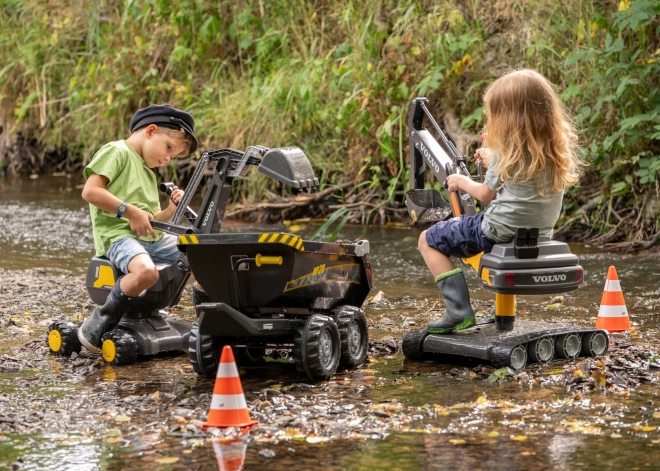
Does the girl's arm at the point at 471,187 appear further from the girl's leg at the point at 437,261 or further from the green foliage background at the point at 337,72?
the green foliage background at the point at 337,72

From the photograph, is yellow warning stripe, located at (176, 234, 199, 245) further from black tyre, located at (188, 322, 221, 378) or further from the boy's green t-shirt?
the boy's green t-shirt

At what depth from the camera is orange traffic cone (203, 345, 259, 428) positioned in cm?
417

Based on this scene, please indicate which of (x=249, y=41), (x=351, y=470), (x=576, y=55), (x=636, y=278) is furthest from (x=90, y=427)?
(x=249, y=41)

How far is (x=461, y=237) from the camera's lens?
5.41 m

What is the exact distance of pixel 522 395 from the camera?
15.5 feet

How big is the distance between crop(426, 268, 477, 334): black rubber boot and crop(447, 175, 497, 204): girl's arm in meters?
0.41

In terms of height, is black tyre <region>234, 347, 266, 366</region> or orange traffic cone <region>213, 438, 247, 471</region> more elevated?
black tyre <region>234, 347, 266, 366</region>

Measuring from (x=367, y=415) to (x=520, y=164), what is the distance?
1.60 metres

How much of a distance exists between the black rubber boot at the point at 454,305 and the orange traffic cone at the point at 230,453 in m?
1.76

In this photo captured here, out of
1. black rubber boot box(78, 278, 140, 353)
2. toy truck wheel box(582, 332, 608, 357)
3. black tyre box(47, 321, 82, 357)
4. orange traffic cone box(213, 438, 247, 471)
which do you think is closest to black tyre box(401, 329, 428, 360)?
toy truck wheel box(582, 332, 608, 357)

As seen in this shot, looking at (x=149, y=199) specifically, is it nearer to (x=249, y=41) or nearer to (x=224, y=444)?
(x=224, y=444)

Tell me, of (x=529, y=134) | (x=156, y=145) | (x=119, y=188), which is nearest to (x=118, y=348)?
(x=119, y=188)

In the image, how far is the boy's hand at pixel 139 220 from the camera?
5516mm

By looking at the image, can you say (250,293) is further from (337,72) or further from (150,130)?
(337,72)
